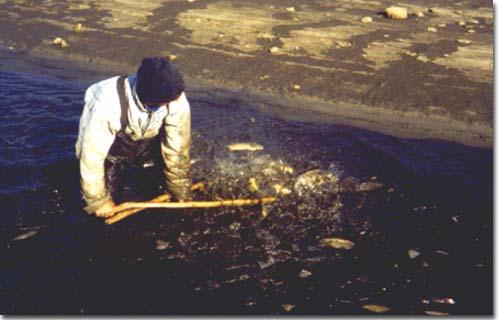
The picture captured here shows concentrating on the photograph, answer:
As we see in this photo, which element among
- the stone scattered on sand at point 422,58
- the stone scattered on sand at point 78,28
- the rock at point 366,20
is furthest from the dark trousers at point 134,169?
the rock at point 366,20

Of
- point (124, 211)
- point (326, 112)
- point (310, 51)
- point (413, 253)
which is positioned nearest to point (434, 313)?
point (413, 253)

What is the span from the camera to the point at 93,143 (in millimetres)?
3602

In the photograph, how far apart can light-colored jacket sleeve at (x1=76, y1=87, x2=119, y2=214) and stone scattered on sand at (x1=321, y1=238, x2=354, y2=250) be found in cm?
205

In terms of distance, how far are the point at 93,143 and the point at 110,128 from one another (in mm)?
194

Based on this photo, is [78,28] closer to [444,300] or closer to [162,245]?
[162,245]

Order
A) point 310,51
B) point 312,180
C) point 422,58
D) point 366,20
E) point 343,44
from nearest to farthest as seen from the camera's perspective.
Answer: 1. point 312,180
2. point 422,58
3. point 310,51
4. point 343,44
5. point 366,20

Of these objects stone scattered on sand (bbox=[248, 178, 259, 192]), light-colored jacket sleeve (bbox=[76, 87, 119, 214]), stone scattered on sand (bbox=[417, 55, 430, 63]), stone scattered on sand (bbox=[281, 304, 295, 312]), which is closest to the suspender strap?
light-colored jacket sleeve (bbox=[76, 87, 119, 214])

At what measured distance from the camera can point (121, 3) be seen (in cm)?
1121

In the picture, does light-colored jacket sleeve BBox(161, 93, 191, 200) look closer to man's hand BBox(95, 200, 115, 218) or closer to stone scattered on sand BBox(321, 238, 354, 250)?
man's hand BBox(95, 200, 115, 218)

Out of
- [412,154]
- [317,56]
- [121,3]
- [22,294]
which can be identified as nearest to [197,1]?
[121,3]

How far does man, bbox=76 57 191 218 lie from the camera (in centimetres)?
333

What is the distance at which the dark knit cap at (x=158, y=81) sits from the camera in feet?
10.7

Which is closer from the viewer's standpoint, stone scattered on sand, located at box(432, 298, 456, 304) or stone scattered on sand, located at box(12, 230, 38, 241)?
stone scattered on sand, located at box(432, 298, 456, 304)

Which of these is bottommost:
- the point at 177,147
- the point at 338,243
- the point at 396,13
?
the point at 338,243
